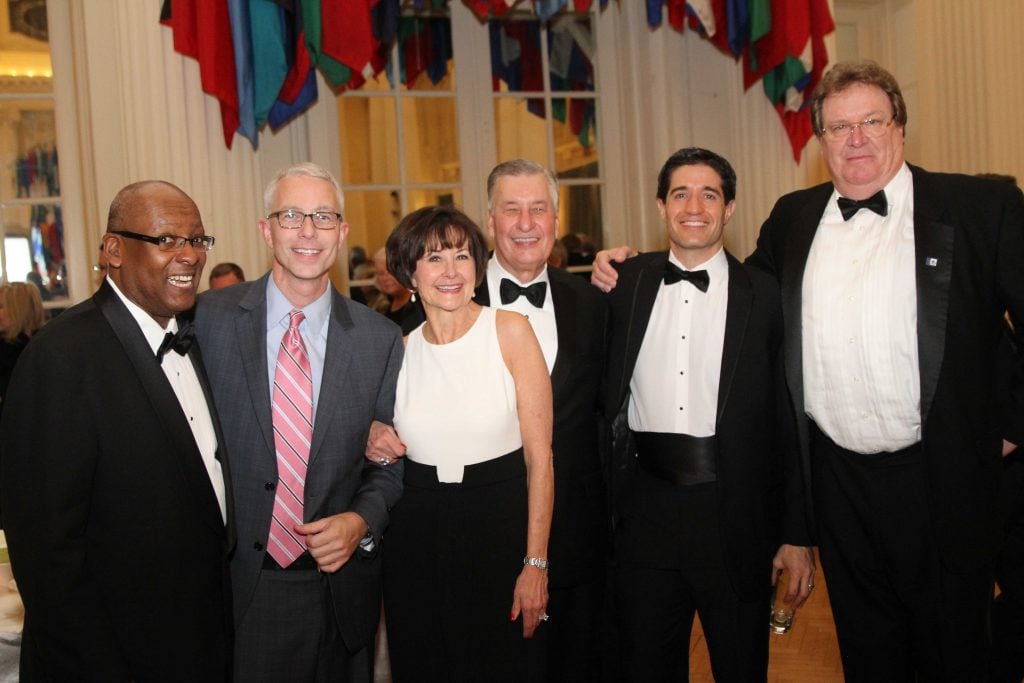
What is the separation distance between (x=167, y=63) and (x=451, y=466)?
3.78 metres

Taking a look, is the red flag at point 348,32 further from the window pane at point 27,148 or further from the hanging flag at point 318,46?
the window pane at point 27,148

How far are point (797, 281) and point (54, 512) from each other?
6.43ft

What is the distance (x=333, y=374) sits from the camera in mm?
2248

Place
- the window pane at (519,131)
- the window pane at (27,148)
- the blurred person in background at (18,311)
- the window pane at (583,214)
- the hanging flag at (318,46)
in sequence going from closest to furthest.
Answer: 1. the blurred person in background at (18,311)
2. the hanging flag at (318,46)
3. the window pane at (27,148)
4. the window pane at (519,131)
5. the window pane at (583,214)

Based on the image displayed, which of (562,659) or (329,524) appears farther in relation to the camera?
(562,659)

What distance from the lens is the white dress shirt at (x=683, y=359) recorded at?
101 inches

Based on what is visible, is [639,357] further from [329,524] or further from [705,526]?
[329,524]

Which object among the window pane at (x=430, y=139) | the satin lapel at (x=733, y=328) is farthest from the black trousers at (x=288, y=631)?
the window pane at (x=430, y=139)

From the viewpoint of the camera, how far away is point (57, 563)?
1692mm

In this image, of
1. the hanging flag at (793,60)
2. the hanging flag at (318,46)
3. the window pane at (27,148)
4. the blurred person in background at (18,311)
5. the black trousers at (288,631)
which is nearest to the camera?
the black trousers at (288,631)

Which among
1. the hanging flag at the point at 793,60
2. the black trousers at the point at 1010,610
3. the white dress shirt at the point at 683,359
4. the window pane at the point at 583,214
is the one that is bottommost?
the black trousers at the point at 1010,610

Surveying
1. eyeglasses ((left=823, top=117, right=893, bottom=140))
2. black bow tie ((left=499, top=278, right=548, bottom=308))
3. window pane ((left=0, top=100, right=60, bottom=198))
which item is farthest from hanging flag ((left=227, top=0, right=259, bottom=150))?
eyeglasses ((left=823, top=117, right=893, bottom=140))

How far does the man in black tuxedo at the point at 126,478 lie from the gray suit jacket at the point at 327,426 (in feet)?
0.29

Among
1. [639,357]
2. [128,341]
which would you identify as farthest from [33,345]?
[639,357]
